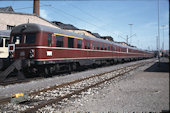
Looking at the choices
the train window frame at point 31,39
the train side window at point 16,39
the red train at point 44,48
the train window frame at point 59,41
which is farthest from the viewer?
the train window frame at point 59,41

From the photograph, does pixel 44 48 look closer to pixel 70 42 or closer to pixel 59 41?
pixel 59 41

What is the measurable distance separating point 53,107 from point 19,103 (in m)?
1.34

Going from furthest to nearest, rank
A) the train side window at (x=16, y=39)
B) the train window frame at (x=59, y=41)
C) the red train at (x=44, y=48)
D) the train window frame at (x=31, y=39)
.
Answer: the train window frame at (x=59, y=41) < the train side window at (x=16, y=39) < the train window frame at (x=31, y=39) < the red train at (x=44, y=48)

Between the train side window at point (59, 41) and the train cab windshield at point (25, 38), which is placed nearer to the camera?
the train cab windshield at point (25, 38)

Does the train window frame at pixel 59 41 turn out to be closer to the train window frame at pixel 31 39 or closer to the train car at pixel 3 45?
the train window frame at pixel 31 39

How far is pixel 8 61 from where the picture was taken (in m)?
10.4

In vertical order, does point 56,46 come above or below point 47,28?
below

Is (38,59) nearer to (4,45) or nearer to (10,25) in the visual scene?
(4,45)

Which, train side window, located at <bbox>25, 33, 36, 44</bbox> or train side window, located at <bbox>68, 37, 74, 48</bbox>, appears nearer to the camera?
train side window, located at <bbox>25, 33, 36, 44</bbox>

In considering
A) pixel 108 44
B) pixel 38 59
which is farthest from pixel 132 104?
pixel 108 44

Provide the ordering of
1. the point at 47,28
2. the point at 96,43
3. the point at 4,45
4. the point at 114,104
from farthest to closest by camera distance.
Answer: the point at 96,43, the point at 4,45, the point at 47,28, the point at 114,104

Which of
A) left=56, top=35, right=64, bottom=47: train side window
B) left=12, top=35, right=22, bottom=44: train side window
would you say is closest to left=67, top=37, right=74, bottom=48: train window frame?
left=56, top=35, right=64, bottom=47: train side window

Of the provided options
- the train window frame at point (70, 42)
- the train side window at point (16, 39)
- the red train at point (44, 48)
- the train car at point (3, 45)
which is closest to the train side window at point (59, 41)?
the red train at point (44, 48)

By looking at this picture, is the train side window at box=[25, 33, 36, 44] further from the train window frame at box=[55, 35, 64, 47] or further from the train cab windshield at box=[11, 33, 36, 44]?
the train window frame at box=[55, 35, 64, 47]
